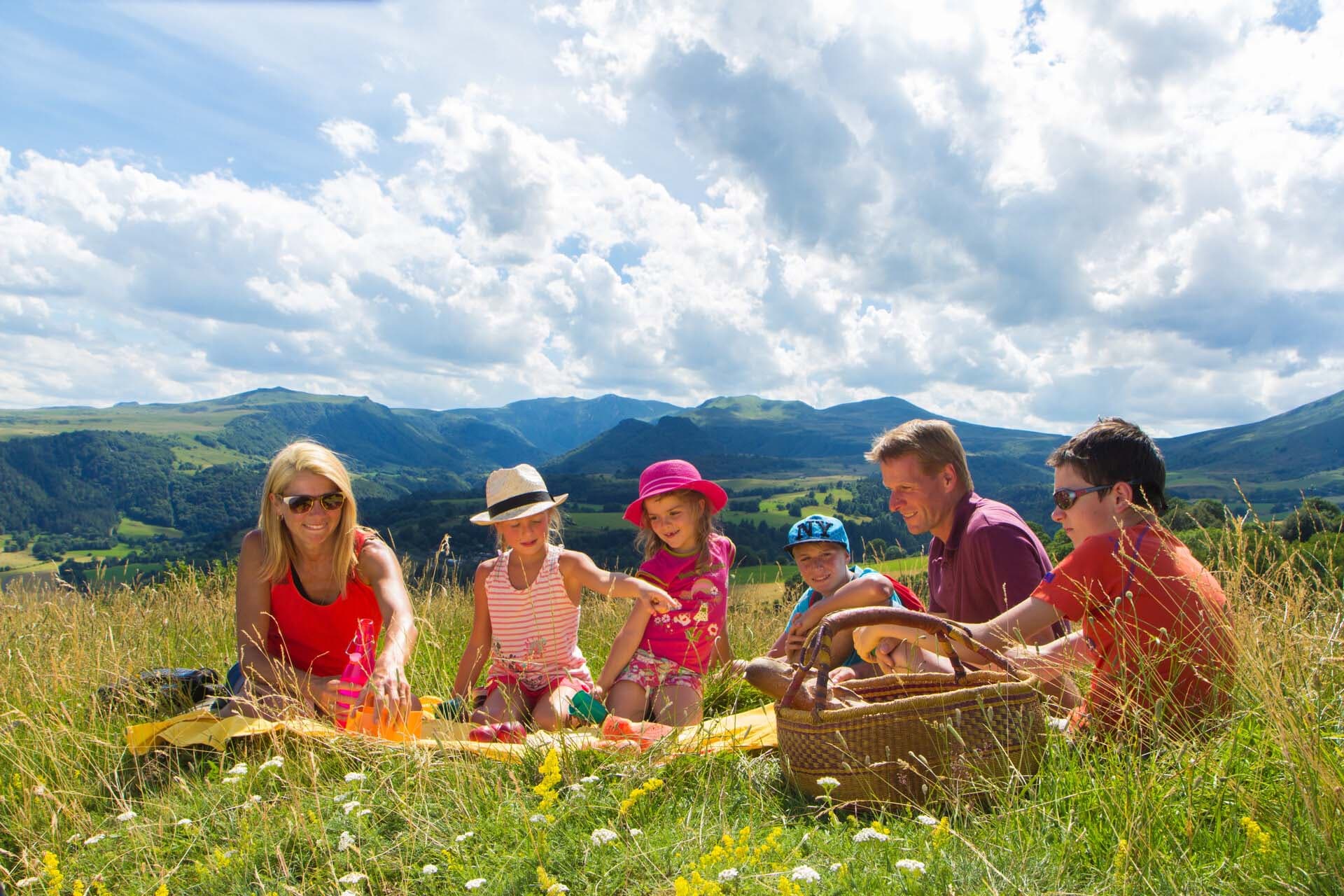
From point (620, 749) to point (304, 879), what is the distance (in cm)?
128

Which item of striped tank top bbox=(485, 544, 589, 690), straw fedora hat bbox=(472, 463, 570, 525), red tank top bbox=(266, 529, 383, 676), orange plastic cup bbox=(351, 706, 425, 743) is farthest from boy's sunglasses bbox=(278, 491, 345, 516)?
orange plastic cup bbox=(351, 706, 425, 743)

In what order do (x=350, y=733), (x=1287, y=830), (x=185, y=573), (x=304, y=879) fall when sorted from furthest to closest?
1. (x=185, y=573)
2. (x=350, y=733)
3. (x=304, y=879)
4. (x=1287, y=830)

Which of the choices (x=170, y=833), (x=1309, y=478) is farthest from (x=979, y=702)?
(x=1309, y=478)

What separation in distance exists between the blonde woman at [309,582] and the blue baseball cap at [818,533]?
245 centimetres

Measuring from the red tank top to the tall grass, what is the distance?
1.06 metres

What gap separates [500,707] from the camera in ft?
15.9

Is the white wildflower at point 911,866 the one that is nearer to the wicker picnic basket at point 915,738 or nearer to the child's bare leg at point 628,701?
the wicker picnic basket at point 915,738

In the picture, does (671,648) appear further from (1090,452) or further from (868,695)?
(1090,452)

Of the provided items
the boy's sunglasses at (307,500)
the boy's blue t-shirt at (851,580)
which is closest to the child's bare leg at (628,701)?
Result: the boy's blue t-shirt at (851,580)

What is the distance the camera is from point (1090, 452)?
3500mm

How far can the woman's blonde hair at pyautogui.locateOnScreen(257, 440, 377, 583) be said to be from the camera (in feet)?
15.8

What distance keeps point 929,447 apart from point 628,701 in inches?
92.2

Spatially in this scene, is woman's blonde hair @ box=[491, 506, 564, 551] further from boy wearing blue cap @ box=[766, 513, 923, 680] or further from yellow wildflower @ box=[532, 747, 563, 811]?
yellow wildflower @ box=[532, 747, 563, 811]

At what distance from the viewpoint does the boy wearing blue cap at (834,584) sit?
15.7 feet
